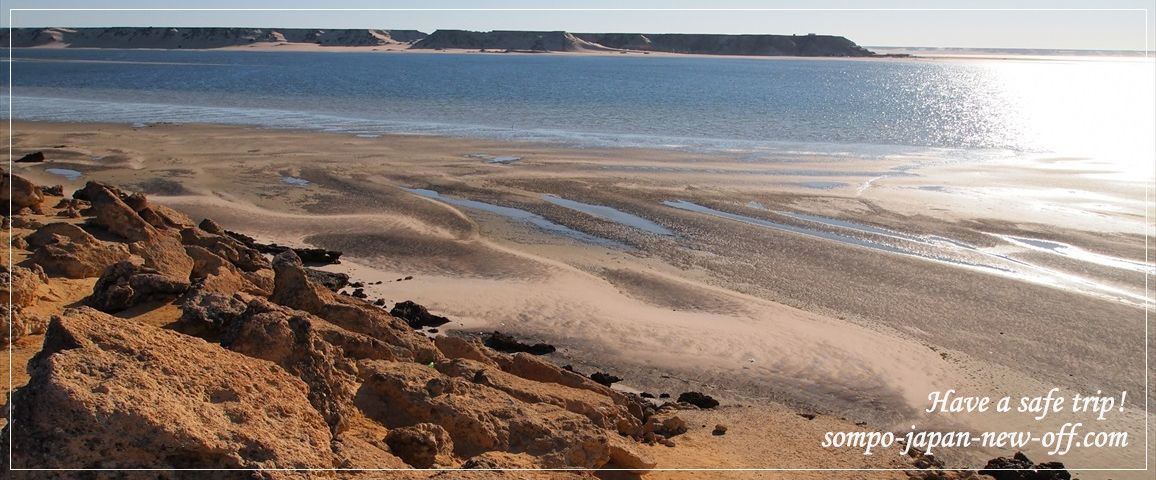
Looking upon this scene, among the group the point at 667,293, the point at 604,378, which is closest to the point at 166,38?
the point at 667,293

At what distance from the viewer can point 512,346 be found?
10.1 m

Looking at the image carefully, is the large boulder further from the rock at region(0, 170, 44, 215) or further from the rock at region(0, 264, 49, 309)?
the rock at region(0, 170, 44, 215)

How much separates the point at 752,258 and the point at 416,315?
239 inches

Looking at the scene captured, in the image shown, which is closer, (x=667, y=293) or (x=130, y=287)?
(x=130, y=287)

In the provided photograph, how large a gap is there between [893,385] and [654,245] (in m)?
6.29

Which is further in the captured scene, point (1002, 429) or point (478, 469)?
point (1002, 429)

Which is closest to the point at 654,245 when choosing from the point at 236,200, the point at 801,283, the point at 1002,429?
the point at 801,283

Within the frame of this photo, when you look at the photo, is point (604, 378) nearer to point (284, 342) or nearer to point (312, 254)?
point (284, 342)

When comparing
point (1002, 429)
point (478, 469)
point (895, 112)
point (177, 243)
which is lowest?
point (1002, 429)

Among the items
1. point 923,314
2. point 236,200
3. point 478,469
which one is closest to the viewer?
point 478,469

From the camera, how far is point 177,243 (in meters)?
10.1

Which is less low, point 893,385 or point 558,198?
point 558,198

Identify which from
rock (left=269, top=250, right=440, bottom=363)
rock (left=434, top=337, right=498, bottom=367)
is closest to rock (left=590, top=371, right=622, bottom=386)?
rock (left=434, top=337, right=498, bottom=367)

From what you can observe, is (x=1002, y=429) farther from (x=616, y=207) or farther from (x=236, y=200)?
(x=236, y=200)
